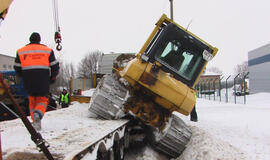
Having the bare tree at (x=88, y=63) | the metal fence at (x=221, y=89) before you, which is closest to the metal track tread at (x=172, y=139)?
the metal fence at (x=221, y=89)

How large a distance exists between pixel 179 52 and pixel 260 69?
32339 millimetres

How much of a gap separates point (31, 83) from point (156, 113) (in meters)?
2.94

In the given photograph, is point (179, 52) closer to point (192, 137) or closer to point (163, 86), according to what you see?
point (163, 86)

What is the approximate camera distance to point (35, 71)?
3.69 m

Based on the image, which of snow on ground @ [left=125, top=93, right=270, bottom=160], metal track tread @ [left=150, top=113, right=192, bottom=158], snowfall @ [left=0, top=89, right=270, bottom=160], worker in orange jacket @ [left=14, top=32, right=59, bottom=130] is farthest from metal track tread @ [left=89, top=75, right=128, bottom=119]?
worker in orange jacket @ [left=14, top=32, right=59, bottom=130]

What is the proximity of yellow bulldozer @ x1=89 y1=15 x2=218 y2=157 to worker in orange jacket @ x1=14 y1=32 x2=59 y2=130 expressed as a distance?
1941mm

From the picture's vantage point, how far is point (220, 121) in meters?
9.93

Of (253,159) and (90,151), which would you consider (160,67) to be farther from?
(90,151)

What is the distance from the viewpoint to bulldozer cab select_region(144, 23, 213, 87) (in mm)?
5719

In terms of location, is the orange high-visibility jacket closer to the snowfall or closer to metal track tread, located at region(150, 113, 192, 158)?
the snowfall

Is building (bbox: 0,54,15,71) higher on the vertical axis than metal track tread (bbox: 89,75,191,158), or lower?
lower

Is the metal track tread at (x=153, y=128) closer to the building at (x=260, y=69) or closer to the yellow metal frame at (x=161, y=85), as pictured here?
the yellow metal frame at (x=161, y=85)

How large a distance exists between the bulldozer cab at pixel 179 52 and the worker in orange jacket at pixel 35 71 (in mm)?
2504

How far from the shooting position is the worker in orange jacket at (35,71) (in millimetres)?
3689
